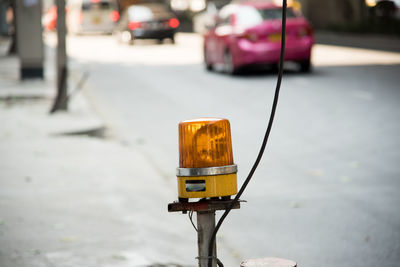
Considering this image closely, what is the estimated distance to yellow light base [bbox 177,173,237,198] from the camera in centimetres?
327

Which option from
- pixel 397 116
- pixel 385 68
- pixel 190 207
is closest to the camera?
pixel 190 207

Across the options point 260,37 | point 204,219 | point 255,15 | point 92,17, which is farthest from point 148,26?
point 204,219

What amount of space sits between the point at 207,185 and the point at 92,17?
1659 inches

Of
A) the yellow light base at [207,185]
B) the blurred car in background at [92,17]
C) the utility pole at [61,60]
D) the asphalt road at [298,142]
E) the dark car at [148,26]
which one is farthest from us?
the blurred car in background at [92,17]

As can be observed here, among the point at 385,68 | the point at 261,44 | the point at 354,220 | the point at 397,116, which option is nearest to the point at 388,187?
the point at 354,220

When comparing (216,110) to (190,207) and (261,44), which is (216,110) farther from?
(190,207)

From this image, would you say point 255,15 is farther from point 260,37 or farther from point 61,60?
point 61,60

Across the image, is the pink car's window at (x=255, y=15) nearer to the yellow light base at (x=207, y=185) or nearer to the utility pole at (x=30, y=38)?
the utility pole at (x=30, y=38)

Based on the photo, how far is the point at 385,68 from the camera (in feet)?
63.5

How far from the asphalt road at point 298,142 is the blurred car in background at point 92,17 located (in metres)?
22.3

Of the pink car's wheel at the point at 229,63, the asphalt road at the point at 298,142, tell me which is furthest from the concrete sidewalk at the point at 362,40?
the pink car's wheel at the point at 229,63

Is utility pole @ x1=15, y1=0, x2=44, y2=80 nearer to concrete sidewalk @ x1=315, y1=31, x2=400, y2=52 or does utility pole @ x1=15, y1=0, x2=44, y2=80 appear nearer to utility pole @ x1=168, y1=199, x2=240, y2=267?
concrete sidewalk @ x1=315, y1=31, x2=400, y2=52

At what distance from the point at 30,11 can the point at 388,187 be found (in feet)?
43.6

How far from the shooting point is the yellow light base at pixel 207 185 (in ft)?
10.7
